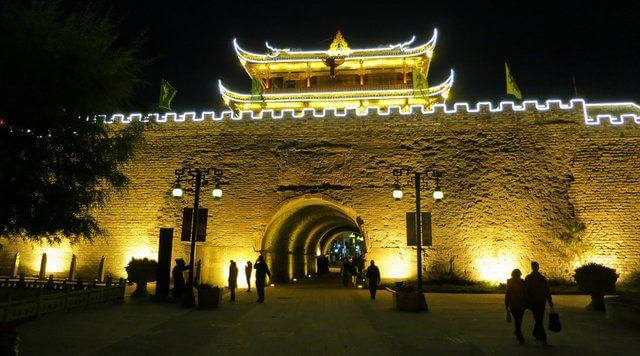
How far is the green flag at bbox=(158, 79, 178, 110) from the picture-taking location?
1820 centimetres

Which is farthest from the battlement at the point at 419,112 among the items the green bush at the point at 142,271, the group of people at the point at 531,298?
the group of people at the point at 531,298

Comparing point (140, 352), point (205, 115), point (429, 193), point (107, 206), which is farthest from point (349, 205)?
point (140, 352)

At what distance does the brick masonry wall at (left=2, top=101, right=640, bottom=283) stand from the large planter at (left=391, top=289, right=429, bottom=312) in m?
4.68

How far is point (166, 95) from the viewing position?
60.6 ft

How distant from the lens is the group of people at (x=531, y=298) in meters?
5.64

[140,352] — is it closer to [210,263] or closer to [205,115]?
[210,263]

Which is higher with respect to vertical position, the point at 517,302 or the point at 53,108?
the point at 53,108

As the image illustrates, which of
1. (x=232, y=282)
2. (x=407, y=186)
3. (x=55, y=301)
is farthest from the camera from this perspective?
(x=407, y=186)

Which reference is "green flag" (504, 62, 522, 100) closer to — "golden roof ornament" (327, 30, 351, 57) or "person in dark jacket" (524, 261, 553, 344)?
"golden roof ornament" (327, 30, 351, 57)

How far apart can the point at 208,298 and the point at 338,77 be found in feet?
52.5

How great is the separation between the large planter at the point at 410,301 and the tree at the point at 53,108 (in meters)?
6.53

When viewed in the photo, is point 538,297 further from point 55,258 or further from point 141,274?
point 55,258

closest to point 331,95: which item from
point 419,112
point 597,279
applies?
point 419,112

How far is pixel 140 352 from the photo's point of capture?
17.0ft
